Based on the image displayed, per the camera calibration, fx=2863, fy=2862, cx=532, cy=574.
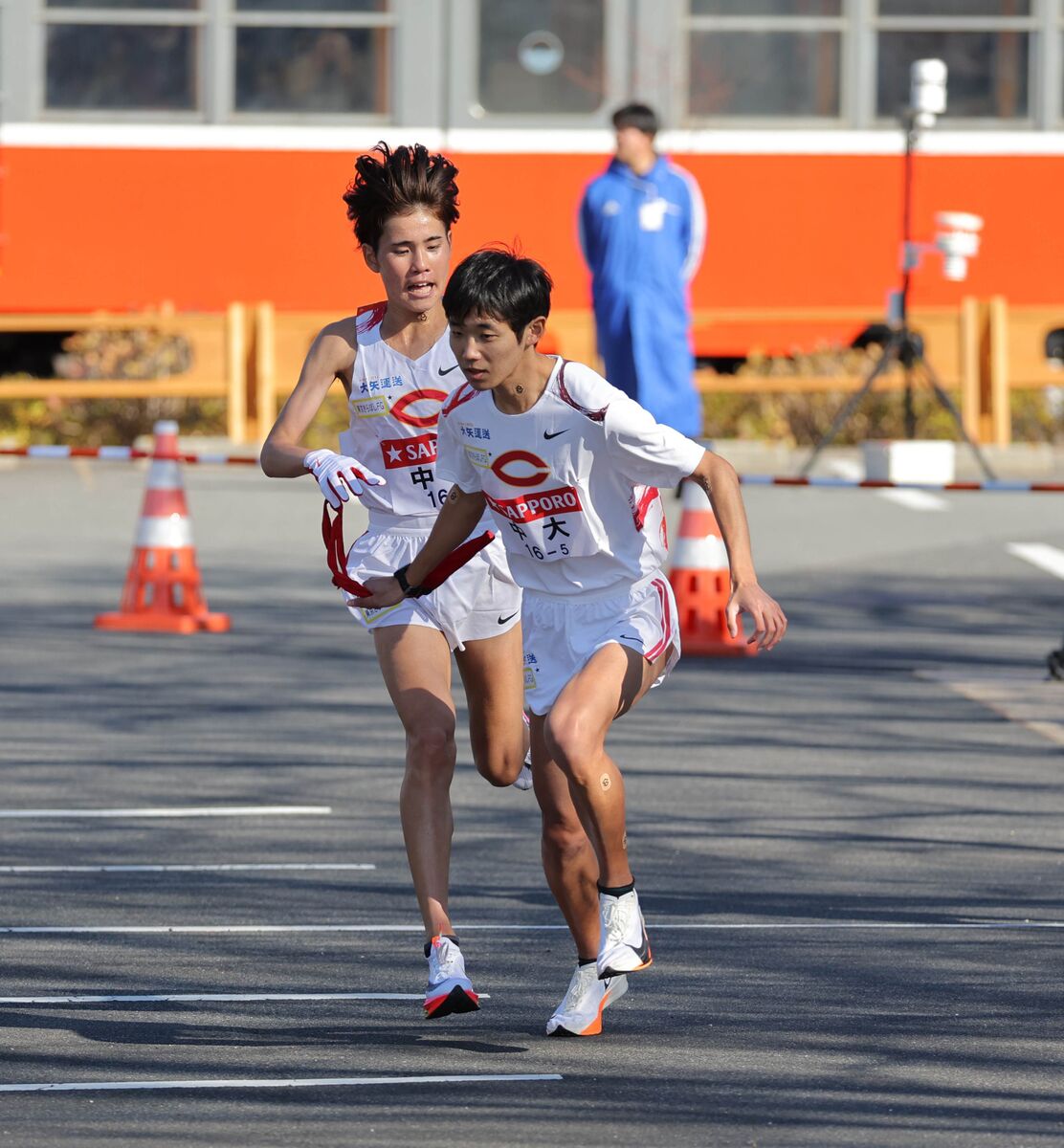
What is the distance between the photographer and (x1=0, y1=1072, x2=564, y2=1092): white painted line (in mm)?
5527

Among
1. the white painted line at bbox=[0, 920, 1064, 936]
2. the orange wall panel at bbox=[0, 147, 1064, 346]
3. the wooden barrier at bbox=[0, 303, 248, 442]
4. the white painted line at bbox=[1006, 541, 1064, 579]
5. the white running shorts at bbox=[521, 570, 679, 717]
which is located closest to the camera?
the white running shorts at bbox=[521, 570, 679, 717]

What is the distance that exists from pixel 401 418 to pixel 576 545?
0.68 m

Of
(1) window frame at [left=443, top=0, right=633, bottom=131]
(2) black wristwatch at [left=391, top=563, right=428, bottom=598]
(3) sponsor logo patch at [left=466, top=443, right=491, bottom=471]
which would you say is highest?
(1) window frame at [left=443, top=0, right=633, bottom=131]

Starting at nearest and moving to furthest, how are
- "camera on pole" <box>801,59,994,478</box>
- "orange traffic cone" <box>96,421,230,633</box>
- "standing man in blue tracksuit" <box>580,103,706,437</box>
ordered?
"orange traffic cone" <box>96,421,230,633</box> < "standing man in blue tracksuit" <box>580,103,706,437</box> < "camera on pole" <box>801,59,994,478</box>

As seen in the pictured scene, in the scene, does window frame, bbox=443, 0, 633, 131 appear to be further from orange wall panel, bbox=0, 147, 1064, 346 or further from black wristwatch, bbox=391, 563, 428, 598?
black wristwatch, bbox=391, 563, 428, 598

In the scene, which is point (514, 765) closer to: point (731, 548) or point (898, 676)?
point (731, 548)

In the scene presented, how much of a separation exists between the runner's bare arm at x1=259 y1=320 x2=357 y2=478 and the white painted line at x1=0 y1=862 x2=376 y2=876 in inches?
66.0

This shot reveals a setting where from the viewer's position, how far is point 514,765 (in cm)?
664

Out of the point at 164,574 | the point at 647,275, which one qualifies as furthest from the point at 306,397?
the point at 647,275

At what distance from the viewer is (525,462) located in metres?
6.08

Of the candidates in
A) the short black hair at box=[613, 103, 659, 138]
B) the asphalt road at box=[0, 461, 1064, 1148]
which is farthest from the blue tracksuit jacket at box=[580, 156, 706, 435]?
the asphalt road at box=[0, 461, 1064, 1148]

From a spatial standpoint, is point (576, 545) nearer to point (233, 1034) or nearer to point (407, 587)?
point (407, 587)

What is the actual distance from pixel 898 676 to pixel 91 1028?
6.37 m

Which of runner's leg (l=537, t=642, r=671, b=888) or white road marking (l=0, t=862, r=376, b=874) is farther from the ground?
runner's leg (l=537, t=642, r=671, b=888)
